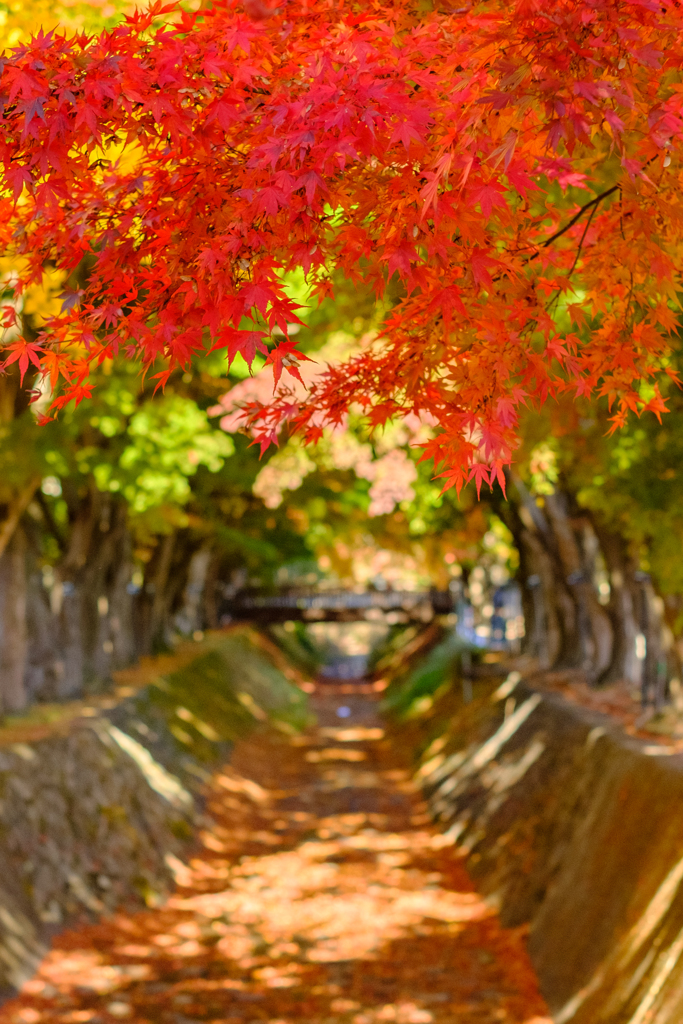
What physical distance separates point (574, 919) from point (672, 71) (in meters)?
9.29

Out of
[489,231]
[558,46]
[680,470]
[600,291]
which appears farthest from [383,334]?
[680,470]

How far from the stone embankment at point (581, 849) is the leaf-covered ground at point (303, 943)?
0.49 metres

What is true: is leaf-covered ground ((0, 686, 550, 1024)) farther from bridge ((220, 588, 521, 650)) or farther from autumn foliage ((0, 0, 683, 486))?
bridge ((220, 588, 521, 650))

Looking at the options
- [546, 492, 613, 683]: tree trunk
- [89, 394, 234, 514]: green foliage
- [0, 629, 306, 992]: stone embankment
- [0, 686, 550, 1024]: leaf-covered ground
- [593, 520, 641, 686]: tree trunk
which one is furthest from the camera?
[546, 492, 613, 683]: tree trunk

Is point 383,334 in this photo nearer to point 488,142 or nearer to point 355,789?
point 488,142

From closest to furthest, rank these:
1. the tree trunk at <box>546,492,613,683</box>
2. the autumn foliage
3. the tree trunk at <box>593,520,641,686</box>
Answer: the autumn foliage
the tree trunk at <box>593,520,641,686</box>
the tree trunk at <box>546,492,613,683</box>

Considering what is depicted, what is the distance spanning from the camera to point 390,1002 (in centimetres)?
1145

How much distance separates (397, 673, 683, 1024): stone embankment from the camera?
28.9 feet

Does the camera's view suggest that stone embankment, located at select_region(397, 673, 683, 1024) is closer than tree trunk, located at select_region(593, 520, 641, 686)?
Yes

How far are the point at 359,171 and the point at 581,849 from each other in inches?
380

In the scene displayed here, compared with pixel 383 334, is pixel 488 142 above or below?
above

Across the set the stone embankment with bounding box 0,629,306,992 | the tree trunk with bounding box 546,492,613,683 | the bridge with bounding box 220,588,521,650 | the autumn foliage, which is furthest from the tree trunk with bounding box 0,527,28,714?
the bridge with bounding box 220,588,521,650

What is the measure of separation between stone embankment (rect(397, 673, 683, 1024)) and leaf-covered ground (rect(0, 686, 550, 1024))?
0.49 meters

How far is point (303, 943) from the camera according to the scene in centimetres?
1369
